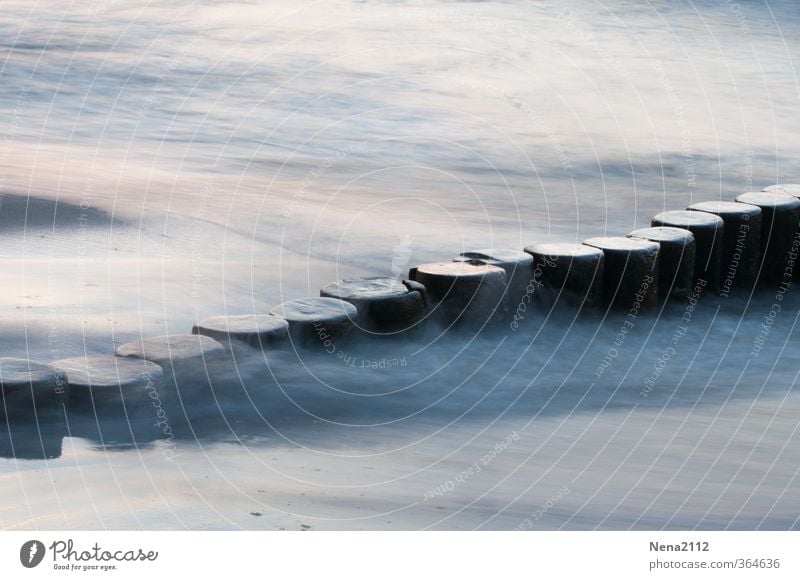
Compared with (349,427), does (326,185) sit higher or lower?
higher

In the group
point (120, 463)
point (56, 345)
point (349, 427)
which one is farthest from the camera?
point (56, 345)

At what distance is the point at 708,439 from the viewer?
359 cm

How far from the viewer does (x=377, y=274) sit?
5102mm

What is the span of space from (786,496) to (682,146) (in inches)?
224

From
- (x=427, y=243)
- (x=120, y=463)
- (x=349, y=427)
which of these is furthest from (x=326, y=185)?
(x=120, y=463)

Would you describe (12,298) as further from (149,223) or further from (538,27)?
(538,27)
